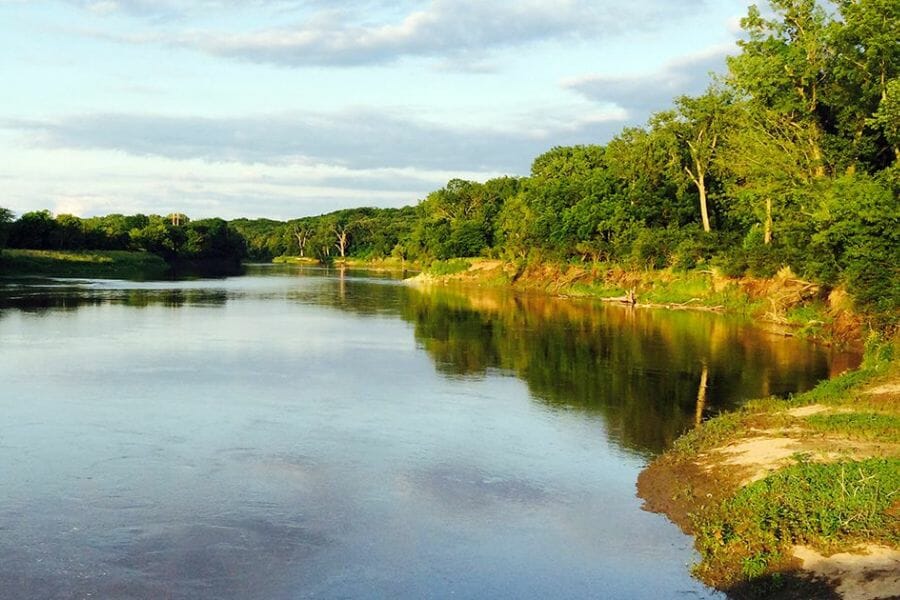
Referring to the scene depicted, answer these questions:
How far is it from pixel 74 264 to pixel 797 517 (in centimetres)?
13645

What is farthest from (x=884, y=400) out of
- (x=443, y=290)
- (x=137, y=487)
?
(x=443, y=290)

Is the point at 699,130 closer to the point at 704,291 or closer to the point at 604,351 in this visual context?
the point at 704,291

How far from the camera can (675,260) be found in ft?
262

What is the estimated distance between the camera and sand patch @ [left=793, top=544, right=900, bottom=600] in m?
13.3

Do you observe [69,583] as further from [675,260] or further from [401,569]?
[675,260]

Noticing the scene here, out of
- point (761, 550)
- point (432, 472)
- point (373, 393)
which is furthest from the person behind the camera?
point (373, 393)

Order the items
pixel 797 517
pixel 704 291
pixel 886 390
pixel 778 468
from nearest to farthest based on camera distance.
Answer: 1. pixel 797 517
2. pixel 778 468
3. pixel 886 390
4. pixel 704 291

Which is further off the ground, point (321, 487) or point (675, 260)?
point (675, 260)

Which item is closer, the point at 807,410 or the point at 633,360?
the point at 807,410

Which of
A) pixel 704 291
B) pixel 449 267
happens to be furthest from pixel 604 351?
pixel 449 267

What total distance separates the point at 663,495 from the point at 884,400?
33.2 feet

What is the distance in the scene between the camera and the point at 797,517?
1575cm

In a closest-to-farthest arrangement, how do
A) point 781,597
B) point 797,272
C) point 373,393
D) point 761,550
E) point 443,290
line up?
point 781,597, point 761,550, point 373,393, point 797,272, point 443,290

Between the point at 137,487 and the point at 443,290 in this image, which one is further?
the point at 443,290
